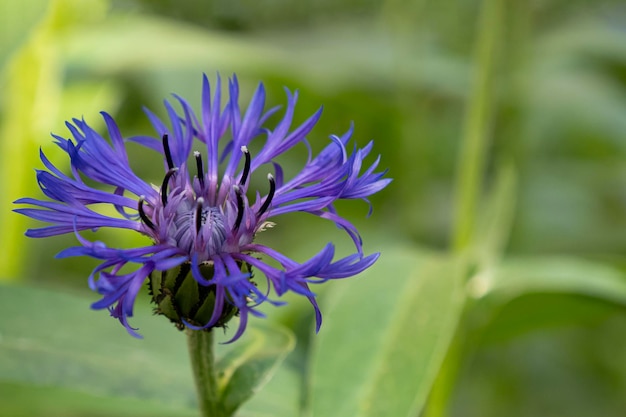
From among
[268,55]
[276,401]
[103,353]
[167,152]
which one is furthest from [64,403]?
[268,55]

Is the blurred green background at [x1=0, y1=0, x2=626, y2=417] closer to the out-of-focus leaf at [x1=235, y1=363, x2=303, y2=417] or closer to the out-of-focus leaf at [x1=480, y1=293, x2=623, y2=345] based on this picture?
the out-of-focus leaf at [x1=480, y1=293, x2=623, y2=345]

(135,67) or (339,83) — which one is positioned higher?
(339,83)

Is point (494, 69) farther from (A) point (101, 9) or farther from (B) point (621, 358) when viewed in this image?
(B) point (621, 358)

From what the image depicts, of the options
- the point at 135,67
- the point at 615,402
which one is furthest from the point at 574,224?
the point at 135,67

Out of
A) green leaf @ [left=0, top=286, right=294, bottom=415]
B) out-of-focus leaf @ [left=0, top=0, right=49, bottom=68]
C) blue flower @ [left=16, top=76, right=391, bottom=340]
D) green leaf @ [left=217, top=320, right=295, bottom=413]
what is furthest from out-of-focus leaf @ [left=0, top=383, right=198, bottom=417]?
out-of-focus leaf @ [left=0, top=0, right=49, bottom=68]

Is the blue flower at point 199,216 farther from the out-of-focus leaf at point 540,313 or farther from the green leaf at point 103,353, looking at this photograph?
the out-of-focus leaf at point 540,313

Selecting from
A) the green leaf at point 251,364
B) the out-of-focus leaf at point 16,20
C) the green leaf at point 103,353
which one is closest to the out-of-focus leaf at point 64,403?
the green leaf at point 103,353
